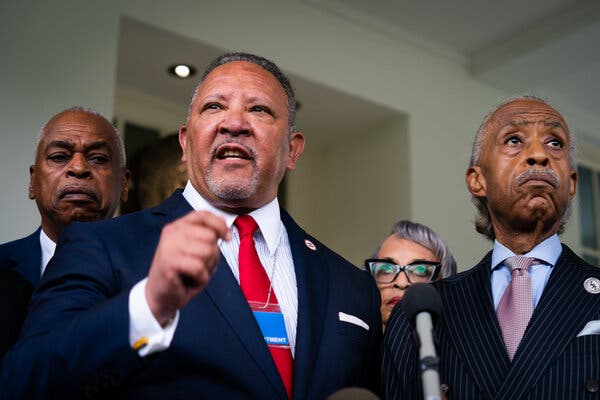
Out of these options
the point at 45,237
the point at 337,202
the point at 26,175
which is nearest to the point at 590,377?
the point at 45,237

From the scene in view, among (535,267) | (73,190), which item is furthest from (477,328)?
(73,190)

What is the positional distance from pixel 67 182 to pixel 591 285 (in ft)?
5.33

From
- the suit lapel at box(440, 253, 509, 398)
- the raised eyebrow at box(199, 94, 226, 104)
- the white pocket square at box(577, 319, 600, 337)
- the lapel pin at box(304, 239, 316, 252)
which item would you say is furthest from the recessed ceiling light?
the white pocket square at box(577, 319, 600, 337)

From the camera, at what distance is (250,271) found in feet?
6.60

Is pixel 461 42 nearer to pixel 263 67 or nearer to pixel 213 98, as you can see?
pixel 263 67

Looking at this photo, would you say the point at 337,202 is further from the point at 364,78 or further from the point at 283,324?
the point at 283,324

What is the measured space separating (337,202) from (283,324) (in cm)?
447

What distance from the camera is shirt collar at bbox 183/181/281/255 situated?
216 cm

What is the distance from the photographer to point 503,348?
205 centimetres

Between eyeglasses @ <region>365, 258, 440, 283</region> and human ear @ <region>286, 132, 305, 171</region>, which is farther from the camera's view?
eyeglasses @ <region>365, 258, 440, 283</region>

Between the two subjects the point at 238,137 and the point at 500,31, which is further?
the point at 500,31

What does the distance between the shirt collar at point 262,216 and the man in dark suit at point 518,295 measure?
401 millimetres

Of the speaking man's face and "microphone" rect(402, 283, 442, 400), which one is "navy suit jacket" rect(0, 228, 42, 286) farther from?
"microphone" rect(402, 283, 442, 400)

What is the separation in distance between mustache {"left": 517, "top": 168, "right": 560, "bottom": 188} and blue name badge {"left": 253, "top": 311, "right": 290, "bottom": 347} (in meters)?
0.81
